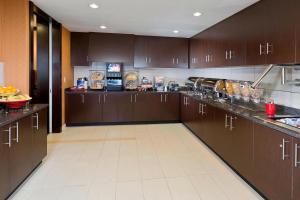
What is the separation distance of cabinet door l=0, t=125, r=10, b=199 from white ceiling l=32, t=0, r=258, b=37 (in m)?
2.07

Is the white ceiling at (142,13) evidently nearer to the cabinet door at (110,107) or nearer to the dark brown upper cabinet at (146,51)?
the dark brown upper cabinet at (146,51)

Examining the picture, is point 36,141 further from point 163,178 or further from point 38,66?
point 38,66

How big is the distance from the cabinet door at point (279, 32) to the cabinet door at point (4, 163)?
9.33ft

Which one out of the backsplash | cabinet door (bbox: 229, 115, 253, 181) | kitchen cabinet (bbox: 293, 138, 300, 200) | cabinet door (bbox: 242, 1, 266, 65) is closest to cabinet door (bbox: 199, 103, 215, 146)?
cabinet door (bbox: 229, 115, 253, 181)

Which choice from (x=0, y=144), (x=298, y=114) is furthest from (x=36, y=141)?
(x=298, y=114)

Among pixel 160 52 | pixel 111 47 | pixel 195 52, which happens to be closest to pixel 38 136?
pixel 111 47

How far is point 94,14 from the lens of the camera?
3.86m

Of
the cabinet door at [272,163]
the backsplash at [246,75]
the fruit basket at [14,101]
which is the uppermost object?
the backsplash at [246,75]

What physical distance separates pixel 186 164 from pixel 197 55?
2.97m

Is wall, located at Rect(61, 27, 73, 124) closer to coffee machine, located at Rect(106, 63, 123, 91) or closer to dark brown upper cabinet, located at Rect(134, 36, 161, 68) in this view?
coffee machine, located at Rect(106, 63, 123, 91)

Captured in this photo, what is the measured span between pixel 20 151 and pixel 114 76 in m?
3.64

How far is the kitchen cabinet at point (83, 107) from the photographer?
210 inches

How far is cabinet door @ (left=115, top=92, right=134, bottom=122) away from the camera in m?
5.54

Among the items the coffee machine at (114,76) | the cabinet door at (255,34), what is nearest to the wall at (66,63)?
the coffee machine at (114,76)
